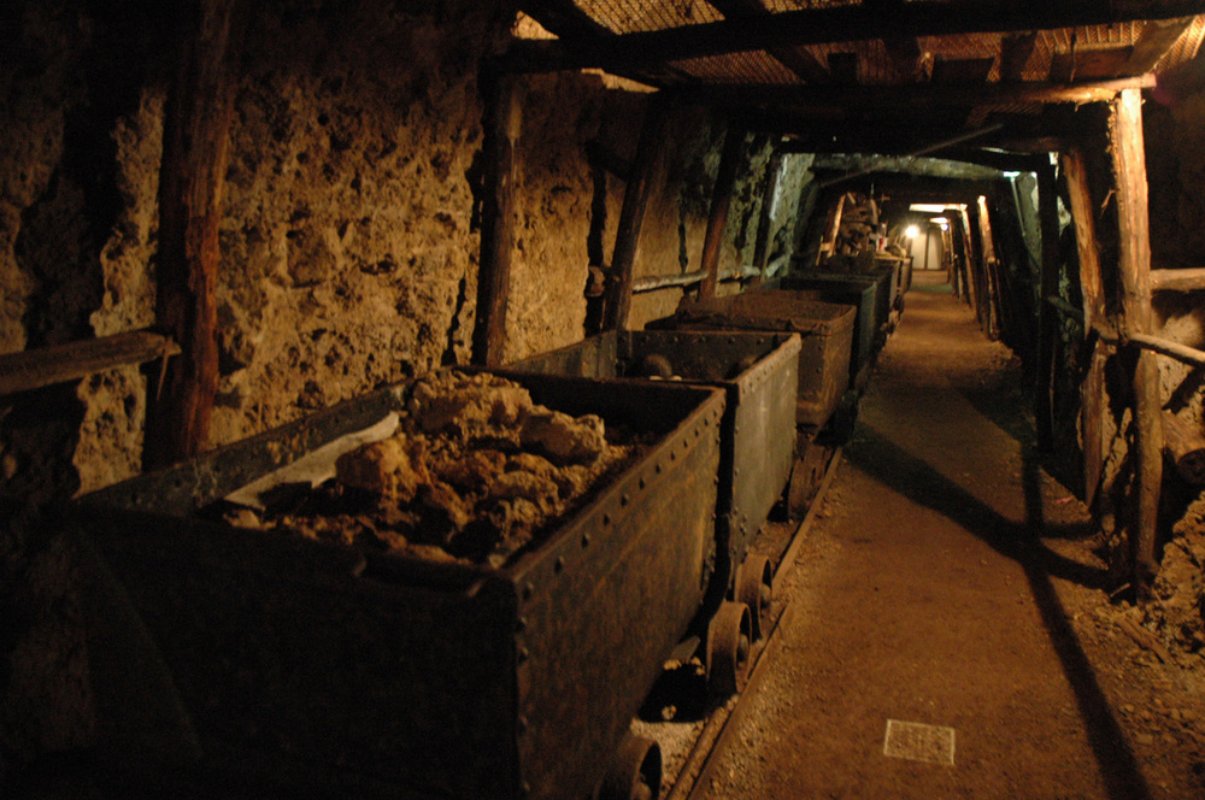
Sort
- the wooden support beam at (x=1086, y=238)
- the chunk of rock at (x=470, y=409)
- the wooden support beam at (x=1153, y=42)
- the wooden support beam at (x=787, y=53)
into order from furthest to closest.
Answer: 1. the wooden support beam at (x=1086, y=238)
2. the wooden support beam at (x=787, y=53)
3. the wooden support beam at (x=1153, y=42)
4. the chunk of rock at (x=470, y=409)

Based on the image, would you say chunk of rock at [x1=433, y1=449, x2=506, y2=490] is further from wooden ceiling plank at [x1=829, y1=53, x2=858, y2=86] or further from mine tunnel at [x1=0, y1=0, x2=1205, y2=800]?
wooden ceiling plank at [x1=829, y1=53, x2=858, y2=86]

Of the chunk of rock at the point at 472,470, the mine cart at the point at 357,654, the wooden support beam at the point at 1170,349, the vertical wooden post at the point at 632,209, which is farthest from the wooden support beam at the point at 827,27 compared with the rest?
the mine cart at the point at 357,654

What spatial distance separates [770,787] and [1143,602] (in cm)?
296

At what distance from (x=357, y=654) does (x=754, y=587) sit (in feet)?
8.96

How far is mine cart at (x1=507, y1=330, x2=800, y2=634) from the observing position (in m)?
3.53

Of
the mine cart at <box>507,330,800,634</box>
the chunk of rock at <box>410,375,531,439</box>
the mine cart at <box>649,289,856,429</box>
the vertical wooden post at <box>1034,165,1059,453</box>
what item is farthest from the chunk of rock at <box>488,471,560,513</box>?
the vertical wooden post at <box>1034,165,1059,453</box>

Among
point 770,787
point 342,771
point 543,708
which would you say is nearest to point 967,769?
point 770,787

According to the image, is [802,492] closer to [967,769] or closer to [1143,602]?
[1143,602]

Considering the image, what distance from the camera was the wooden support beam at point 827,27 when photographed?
3.61 metres

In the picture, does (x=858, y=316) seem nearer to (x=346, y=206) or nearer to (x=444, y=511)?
(x=346, y=206)

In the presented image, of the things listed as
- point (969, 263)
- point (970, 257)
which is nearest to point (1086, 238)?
Answer: point (970, 257)

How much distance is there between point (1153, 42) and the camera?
4.36 m

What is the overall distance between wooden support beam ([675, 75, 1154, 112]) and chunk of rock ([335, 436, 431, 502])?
4787 millimetres

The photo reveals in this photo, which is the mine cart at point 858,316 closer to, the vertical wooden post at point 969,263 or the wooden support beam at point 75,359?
the wooden support beam at point 75,359
